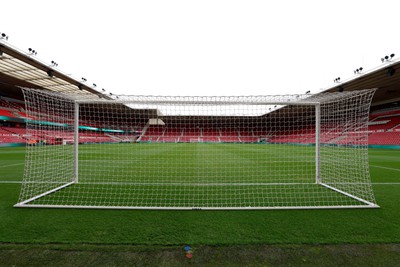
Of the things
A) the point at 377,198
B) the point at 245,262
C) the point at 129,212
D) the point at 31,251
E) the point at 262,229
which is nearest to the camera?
the point at 245,262

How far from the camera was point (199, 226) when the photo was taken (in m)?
2.37

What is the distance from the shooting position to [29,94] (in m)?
3.49

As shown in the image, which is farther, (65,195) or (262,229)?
(65,195)

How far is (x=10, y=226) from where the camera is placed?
92.2 inches

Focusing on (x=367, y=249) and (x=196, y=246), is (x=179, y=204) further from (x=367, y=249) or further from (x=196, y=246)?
(x=367, y=249)

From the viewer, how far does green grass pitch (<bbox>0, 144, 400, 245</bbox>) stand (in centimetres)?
207

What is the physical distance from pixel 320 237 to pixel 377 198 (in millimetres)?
2298

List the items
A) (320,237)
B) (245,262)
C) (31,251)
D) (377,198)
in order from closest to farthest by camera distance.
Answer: (245,262) < (31,251) < (320,237) < (377,198)

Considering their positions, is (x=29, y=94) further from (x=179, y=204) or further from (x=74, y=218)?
(x=179, y=204)

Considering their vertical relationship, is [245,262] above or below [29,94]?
below

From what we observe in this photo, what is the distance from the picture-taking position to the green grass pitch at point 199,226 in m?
2.07

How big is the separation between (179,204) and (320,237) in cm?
200

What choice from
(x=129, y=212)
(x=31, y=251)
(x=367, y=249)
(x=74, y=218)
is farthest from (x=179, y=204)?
(x=367, y=249)

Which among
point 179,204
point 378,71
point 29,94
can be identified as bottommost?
point 179,204
